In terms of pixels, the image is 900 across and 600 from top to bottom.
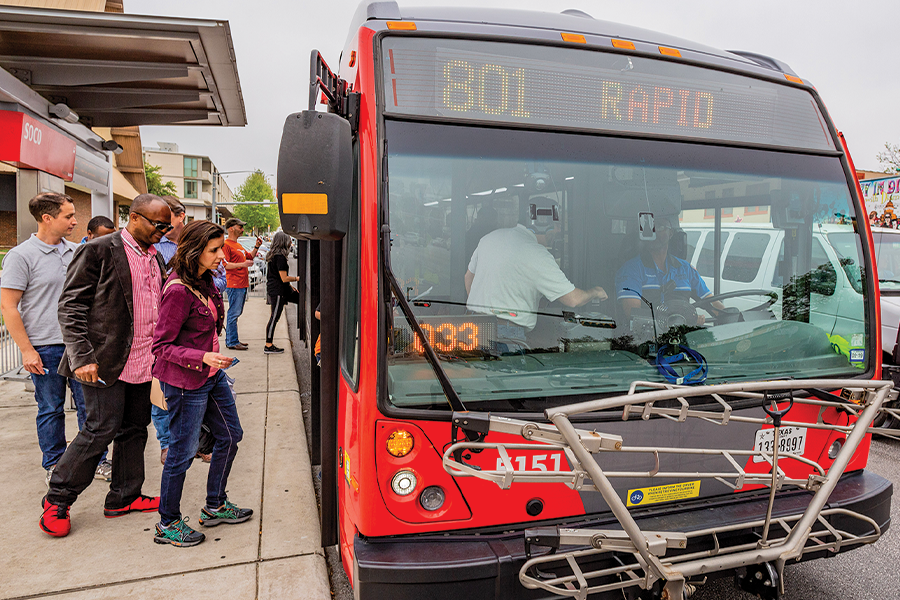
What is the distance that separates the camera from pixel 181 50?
5902 mm

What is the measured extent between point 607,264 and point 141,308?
9.53 feet

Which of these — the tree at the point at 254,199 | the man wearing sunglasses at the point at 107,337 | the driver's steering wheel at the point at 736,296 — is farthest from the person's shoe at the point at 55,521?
the tree at the point at 254,199

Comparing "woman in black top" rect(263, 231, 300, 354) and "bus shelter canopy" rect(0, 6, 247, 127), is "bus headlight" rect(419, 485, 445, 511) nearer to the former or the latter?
"bus shelter canopy" rect(0, 6, 247, 127)

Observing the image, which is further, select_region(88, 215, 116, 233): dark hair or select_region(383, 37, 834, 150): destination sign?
select_region(88, 215, 116, 233): dark hair

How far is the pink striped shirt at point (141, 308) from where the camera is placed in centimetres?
371

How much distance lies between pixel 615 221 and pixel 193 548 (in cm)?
309

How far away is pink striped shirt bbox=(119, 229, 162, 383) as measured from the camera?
146 inches

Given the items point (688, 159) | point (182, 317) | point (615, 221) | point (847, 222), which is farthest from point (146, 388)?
point (847, 222)

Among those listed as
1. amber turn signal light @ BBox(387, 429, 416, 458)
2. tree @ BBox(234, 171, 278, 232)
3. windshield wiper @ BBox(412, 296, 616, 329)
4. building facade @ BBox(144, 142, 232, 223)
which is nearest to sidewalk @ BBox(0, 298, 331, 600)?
amber turn signal light @ BBox(387, 429, 416, 458)

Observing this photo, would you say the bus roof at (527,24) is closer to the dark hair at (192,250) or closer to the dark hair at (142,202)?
the dark hair at (192,250)

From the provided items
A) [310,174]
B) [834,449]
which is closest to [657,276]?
[834,449]

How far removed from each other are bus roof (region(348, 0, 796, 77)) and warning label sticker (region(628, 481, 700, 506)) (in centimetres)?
199

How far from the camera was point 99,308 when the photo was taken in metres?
3.63

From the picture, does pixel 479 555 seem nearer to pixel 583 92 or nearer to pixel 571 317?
pixel 571 317
